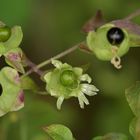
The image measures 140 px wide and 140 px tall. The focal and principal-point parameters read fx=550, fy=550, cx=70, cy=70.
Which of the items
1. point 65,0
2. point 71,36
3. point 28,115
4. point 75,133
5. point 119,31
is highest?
point 119,31

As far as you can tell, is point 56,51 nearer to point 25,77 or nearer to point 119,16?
point 119,16

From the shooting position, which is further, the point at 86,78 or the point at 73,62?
the point at 73,62

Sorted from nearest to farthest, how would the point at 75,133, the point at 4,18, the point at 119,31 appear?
the point at 119,31, the point at 4,18, the point at 75,133

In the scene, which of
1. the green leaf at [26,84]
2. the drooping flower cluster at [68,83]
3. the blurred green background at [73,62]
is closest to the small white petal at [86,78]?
the drooping flower cluster at [68,83]

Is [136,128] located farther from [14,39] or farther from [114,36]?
[14,39]

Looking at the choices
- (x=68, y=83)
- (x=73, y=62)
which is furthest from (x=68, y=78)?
(x=73, y=62)

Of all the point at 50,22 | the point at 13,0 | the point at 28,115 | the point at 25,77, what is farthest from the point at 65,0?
the point at 25,77
